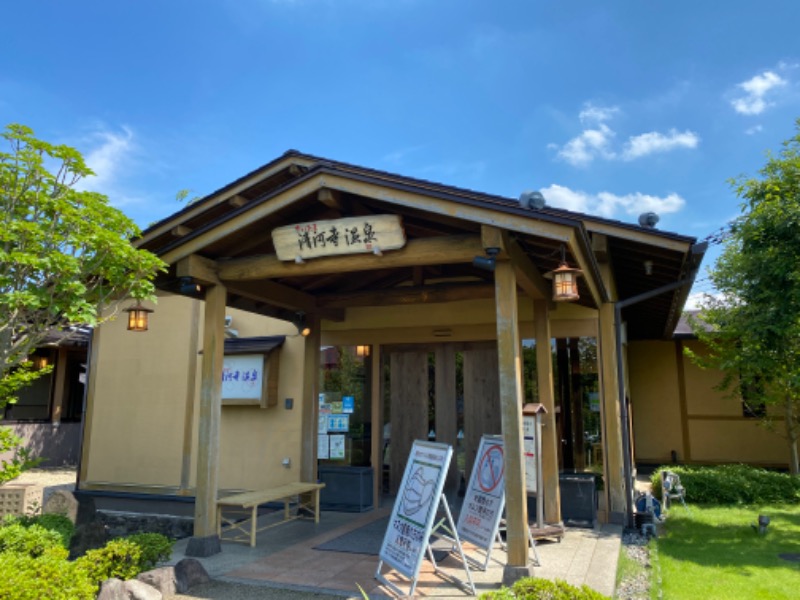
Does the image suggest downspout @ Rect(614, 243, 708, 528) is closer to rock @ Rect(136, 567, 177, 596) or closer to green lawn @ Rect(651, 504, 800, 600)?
green lawn @ Rect(651, 504, 800, 600)

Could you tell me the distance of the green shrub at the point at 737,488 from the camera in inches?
364

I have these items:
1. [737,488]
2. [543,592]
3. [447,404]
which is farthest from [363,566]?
[737,488]

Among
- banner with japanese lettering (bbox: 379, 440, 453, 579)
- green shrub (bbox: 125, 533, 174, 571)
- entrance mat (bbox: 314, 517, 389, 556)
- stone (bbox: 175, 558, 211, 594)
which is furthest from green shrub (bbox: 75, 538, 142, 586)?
banner with japanese lettering (bbox: 379, 440, 453, 579)

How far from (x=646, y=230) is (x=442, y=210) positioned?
313 centimetres

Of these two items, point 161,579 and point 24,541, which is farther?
point 24,541

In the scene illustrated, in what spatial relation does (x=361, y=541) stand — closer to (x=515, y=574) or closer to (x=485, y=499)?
(x=485, y=499)

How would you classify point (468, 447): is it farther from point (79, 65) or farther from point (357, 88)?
point (79, 65)

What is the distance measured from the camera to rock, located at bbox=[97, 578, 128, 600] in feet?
14.0

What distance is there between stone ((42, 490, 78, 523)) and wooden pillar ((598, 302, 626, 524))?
21.5 feet

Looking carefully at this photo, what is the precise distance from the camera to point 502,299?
201 inches

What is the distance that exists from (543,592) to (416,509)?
151 centimetres

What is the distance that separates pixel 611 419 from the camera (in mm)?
7488

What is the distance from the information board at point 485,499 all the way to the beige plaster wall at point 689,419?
30.2 ft

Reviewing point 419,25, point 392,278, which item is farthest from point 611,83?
point 392,278
